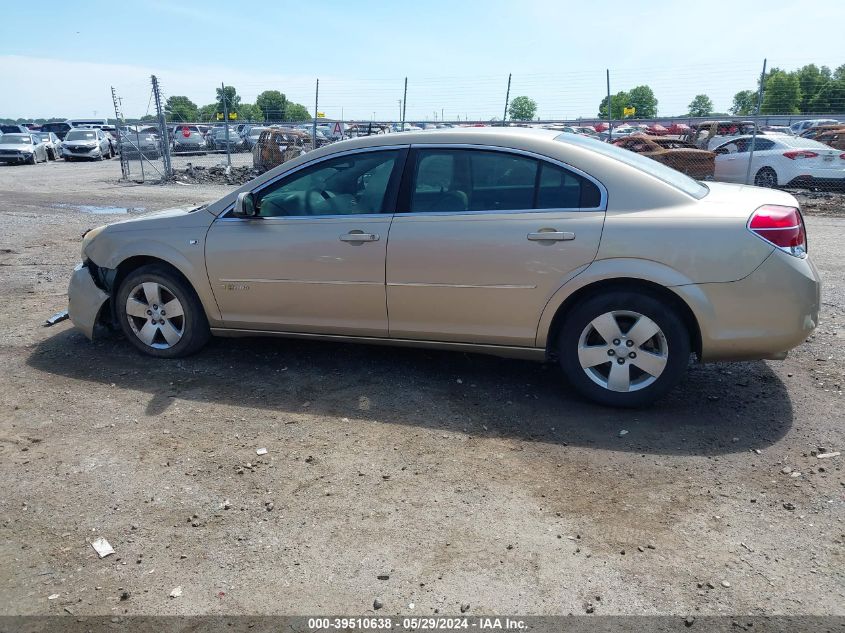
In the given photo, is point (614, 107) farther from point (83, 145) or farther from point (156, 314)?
point (156, 314)

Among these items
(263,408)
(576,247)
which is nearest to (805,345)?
(576,247)

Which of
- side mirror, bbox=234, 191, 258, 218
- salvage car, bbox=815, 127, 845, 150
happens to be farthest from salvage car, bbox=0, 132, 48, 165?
salvage car, bbox=815, 127, 845, 150

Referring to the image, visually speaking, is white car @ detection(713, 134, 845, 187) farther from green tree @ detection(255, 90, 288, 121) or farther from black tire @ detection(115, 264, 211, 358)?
green tree @ detection(255, 90, 288, 121)

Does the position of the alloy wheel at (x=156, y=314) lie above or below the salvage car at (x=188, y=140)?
below

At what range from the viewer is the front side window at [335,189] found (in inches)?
179

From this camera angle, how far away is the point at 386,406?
4305mm

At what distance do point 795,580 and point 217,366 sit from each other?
12.7 feet

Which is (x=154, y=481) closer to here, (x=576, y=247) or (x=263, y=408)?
(x=263, y=408)

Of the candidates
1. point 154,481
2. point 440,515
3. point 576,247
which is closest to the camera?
point 440,515

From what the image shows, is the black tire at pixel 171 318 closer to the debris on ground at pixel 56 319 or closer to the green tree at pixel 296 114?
the debris on ground at pixel 56 319

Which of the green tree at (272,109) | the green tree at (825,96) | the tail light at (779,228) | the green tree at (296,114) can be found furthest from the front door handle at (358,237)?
the green tree at (825,96)

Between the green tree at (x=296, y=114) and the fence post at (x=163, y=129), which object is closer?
the fence post at (x=163, y=129)

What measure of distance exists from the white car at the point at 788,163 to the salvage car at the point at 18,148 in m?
29.0

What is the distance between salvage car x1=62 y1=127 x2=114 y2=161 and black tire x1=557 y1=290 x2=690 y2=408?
111ft
